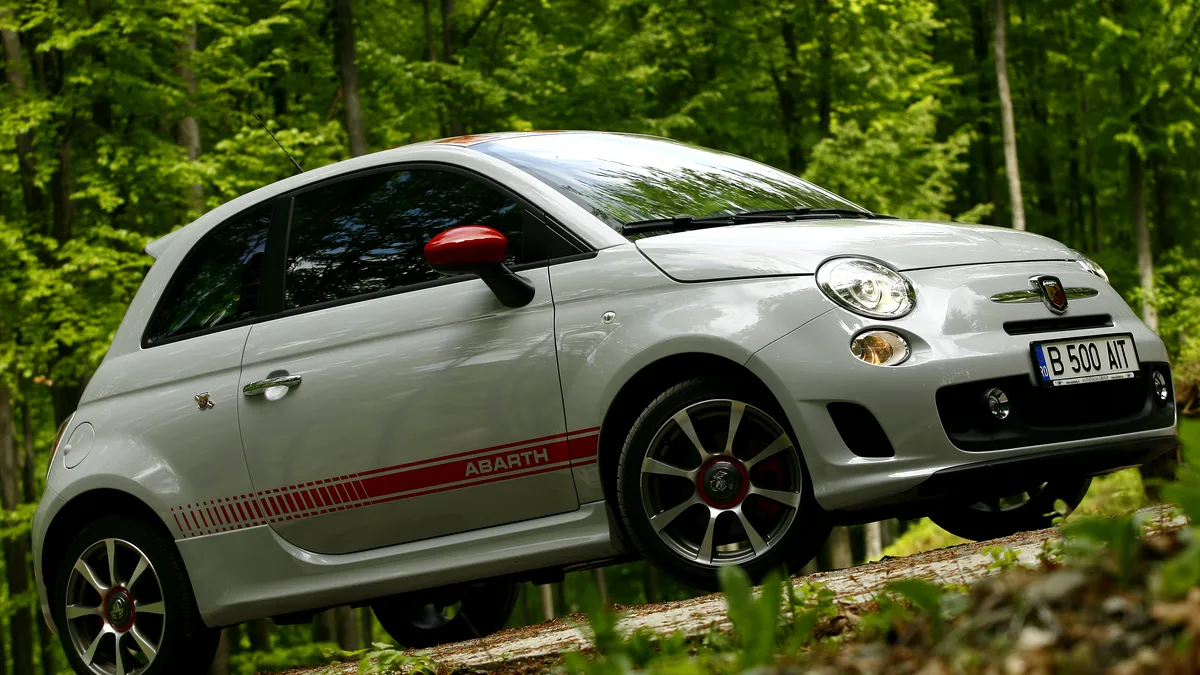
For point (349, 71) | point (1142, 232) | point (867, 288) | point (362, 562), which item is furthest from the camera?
point (1142, 232)

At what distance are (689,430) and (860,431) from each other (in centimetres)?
55

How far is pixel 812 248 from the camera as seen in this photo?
4566 mm

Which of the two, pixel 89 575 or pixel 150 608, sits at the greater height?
pixel 89 575

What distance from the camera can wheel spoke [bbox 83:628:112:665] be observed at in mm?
5773

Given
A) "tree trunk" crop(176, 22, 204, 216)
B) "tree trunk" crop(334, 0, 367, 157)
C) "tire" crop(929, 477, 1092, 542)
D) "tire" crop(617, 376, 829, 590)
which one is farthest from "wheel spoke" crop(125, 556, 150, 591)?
"tree trunk" crop(334, 0, 367, 157)

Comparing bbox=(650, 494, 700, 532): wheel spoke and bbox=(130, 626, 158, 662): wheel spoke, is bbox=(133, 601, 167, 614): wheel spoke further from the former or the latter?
bbox=(650, 494, 700, 532): wheel spoke

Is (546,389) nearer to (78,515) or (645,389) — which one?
(645,389)

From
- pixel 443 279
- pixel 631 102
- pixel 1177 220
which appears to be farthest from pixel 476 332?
pixel 1177 220

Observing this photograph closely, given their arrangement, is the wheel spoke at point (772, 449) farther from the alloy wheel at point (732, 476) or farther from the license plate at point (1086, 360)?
the license plate at point (1086, 360)

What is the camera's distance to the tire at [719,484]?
14.6 ft

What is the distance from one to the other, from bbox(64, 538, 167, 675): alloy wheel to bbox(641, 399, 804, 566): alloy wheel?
2394 mm

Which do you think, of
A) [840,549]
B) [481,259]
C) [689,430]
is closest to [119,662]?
[481,259]

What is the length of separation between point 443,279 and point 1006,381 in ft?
6.80

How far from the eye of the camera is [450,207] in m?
5.31
